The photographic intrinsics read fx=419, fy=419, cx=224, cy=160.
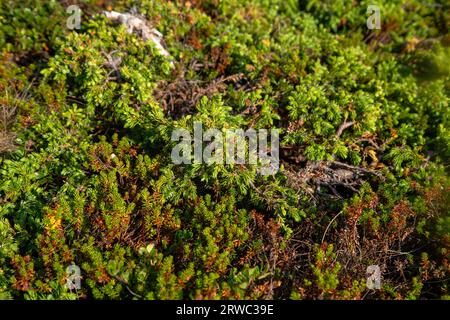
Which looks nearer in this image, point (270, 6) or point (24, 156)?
point (24, 156)

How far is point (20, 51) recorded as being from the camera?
5695 millimetres

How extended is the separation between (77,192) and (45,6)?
340 centimetres

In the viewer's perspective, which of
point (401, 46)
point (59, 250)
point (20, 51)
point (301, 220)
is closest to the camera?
point (59, 250)

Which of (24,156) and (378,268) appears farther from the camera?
(24,156)

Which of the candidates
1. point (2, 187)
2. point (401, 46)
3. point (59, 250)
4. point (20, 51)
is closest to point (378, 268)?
point (59, 250)

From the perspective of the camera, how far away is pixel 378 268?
148 inches

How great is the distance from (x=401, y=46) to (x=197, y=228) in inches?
181

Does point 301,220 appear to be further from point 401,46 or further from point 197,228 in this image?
point 401,46
